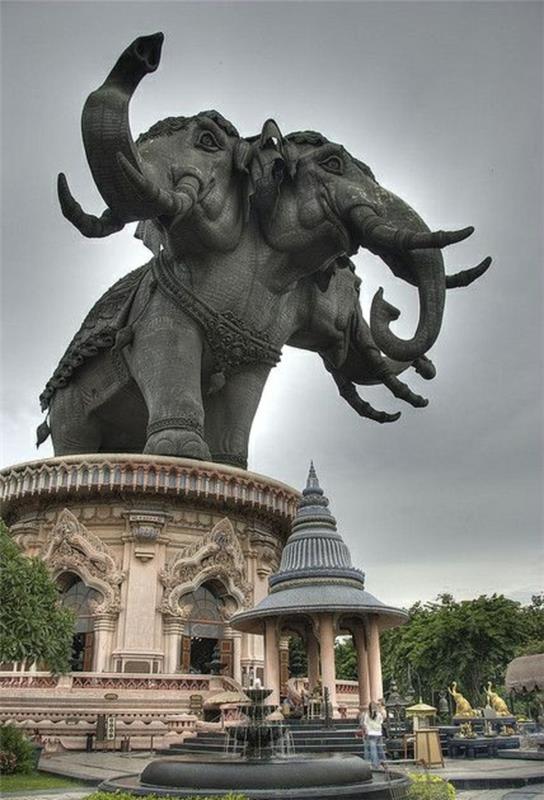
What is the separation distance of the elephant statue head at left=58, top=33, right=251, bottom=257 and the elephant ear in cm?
3

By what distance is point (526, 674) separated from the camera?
31.9 meters

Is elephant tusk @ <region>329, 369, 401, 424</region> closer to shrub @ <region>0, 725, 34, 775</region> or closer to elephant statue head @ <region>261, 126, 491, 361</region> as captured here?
elephant statue head @ <region>261, 126, 491, 361</region>

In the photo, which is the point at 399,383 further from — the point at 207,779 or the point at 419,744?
the point at 207,779

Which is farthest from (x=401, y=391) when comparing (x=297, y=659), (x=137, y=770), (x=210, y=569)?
(x=297, y=659)

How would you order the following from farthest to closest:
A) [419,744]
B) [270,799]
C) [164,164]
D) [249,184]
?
[249,184] < [164,164] < [419,744] < [270,799]

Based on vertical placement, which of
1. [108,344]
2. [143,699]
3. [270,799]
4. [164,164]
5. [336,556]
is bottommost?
[270,799]

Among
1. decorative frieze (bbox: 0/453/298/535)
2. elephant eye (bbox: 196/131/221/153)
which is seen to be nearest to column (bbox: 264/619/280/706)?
decorative frieze (bbox: 0/453/298/535)

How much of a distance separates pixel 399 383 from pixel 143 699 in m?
15.5

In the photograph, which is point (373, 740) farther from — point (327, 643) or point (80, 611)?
point (80, 611)

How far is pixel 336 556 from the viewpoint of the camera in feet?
66.0

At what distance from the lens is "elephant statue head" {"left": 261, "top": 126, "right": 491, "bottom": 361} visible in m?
24.1

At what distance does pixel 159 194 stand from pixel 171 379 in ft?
18.8

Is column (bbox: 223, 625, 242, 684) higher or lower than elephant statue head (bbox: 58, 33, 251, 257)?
lower

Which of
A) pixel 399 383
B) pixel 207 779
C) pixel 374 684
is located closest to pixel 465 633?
pixel 399 383
